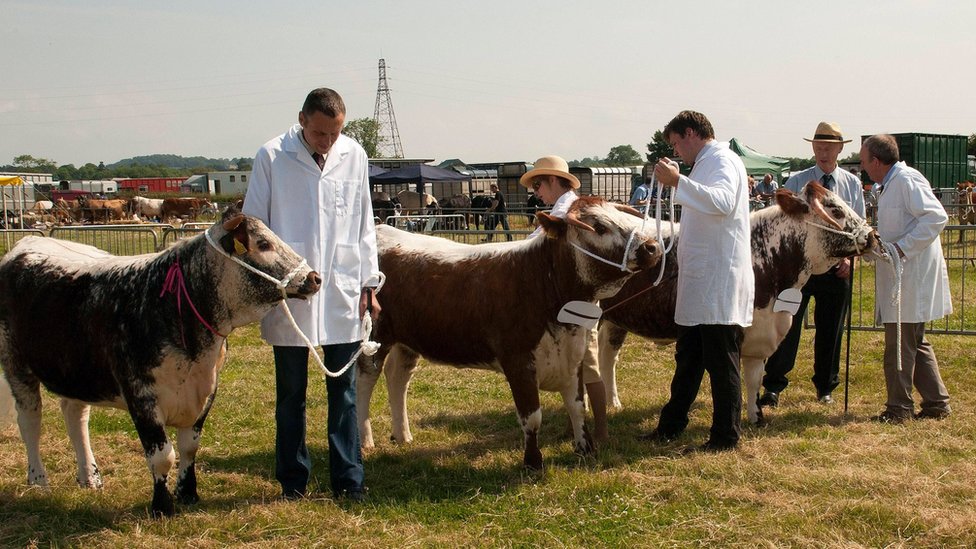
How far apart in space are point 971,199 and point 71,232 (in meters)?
25.2

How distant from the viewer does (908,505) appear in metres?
4.88

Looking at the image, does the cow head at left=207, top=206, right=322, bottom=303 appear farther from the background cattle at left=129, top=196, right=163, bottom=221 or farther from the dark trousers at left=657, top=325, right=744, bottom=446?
the background cattle at left=129, top=196, right=163, bottom=221

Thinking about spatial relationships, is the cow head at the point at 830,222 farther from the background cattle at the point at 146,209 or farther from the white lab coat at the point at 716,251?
the background cattle at the point at 146,209

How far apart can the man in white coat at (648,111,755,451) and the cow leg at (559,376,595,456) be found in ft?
2.79

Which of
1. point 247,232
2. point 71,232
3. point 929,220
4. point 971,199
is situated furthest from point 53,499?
point 971,199

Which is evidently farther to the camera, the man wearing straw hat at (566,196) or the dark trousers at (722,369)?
the man wearing straw hat at (566,196)

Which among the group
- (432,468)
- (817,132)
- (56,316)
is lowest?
(432,468)

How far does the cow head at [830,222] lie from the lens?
6699mm

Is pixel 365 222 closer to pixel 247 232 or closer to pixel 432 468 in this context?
pixel 247 232

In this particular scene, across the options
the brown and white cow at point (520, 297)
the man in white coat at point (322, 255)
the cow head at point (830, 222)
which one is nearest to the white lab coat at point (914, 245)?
the cow head at point (830, 222)

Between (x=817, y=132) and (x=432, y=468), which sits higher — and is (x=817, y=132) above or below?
above

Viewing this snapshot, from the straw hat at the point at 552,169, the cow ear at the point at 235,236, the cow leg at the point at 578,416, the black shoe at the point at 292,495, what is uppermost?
the straw hat at the point at 552,169

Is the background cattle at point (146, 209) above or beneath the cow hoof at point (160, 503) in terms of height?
above

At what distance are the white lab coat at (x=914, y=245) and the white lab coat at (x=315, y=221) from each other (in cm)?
455
